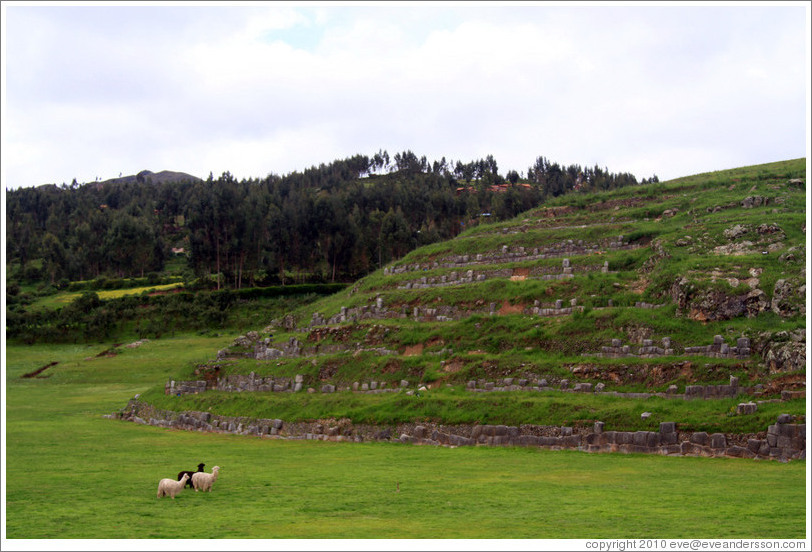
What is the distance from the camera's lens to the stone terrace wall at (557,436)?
907 inches

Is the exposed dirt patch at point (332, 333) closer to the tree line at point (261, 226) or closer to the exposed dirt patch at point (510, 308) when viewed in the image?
the exposed dirt patch at point (510, 308)

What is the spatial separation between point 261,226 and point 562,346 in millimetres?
67385

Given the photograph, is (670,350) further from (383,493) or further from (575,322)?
(383,493)

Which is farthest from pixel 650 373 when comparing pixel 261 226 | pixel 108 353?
pixel 261 226

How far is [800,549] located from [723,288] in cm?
2203

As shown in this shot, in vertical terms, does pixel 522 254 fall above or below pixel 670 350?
above

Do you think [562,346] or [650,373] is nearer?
[650,373]

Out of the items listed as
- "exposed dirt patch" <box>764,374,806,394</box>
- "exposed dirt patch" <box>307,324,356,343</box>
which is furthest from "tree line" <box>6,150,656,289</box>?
"exposed dirt patch" <box>764,374,806,394</box>

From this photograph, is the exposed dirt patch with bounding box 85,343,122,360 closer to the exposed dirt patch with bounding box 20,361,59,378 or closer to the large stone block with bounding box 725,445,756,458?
the exposed dirt patch with bounding box 20,361,59,378

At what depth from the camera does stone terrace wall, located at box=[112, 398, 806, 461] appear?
23.0 meters

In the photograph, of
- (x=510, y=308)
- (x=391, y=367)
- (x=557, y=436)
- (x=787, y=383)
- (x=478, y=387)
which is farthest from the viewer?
(x=510, y=308)

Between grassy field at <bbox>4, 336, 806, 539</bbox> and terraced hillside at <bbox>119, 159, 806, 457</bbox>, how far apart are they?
73.4 inches

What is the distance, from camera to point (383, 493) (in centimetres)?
1853

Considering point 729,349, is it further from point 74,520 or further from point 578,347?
point 74,520
